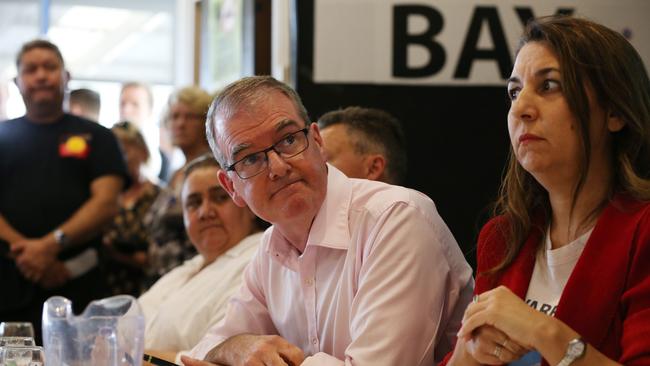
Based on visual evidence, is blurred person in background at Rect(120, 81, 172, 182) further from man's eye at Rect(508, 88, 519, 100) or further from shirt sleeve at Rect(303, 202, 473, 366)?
man's eye at Rect(508, 88, 519, 100)

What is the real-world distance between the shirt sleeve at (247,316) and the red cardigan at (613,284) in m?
0.86

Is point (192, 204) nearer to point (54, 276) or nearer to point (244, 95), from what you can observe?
point (54, 276)

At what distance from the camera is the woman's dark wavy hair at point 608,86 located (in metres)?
1.53

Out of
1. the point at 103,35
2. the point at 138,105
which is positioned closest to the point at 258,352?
the point at 138,105

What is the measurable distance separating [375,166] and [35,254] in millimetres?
1638

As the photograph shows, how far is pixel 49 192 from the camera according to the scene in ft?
12.6

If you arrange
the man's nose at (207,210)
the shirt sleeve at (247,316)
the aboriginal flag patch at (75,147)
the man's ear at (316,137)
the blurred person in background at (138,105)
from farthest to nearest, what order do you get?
the blurred person in background at (138,105)
the aboriginal flag patch at (75,147)
the man's nose at (207,210)
the shirt sleeve at (247,316)
the man's ear at (316,137)

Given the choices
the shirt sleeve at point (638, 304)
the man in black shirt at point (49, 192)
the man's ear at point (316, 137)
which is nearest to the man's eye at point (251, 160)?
the man's ear at point (316, 137)

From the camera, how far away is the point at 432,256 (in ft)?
5.90

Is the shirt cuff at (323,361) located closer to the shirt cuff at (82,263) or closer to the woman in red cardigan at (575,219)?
the woman in red cardigan at (575,219)

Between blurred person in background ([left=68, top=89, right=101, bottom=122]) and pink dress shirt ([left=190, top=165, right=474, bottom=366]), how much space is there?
4090 mm

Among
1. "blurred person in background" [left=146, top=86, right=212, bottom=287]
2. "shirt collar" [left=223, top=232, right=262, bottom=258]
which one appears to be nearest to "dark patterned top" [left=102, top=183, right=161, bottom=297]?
"blurred person in background" [left=146, top=86, right=212, bottom=287]

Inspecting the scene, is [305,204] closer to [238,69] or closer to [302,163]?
[302,163]

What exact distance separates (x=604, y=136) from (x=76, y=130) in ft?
9.42
